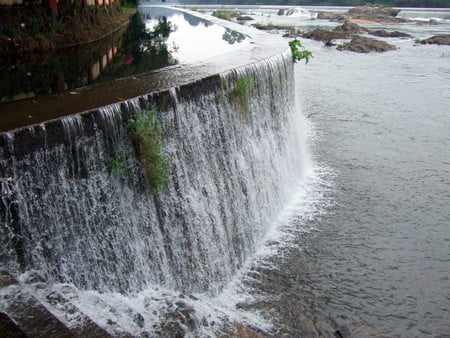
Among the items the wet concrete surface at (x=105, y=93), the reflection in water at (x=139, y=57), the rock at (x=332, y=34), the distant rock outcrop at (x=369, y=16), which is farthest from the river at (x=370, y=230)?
the distant rock outcrop at (x=369, y=16)

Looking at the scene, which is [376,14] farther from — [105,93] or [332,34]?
[105,93]

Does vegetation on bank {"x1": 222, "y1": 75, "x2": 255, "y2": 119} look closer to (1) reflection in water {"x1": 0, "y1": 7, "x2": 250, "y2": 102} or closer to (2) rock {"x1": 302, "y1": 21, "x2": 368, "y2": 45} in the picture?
(1) reflection in water {"x1": 0, "y1": 7, "x2": 250, "y2": 102}

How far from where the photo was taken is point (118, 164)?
4.61 metres

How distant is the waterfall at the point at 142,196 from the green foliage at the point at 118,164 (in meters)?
0.02

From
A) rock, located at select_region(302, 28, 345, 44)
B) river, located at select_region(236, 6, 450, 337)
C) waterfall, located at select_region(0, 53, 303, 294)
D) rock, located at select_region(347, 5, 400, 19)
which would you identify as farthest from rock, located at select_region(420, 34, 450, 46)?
waterfall, located at select_region(0, 53, 303, 294)

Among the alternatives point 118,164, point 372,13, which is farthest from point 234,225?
point 372,13

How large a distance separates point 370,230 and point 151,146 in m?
4.02

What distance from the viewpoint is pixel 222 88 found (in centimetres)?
650

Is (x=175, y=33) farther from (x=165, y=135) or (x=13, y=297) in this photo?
(x=13, y=297)

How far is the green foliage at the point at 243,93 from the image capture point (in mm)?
6801

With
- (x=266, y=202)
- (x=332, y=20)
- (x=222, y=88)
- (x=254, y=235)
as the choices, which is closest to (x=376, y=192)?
(x=266, y=202)

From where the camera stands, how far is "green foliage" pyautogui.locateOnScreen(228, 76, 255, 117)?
6801mm

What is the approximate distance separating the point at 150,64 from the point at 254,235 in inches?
152

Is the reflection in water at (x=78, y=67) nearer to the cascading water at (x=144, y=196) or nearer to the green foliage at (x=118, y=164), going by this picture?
the cascading water at (x=144, y=196)
